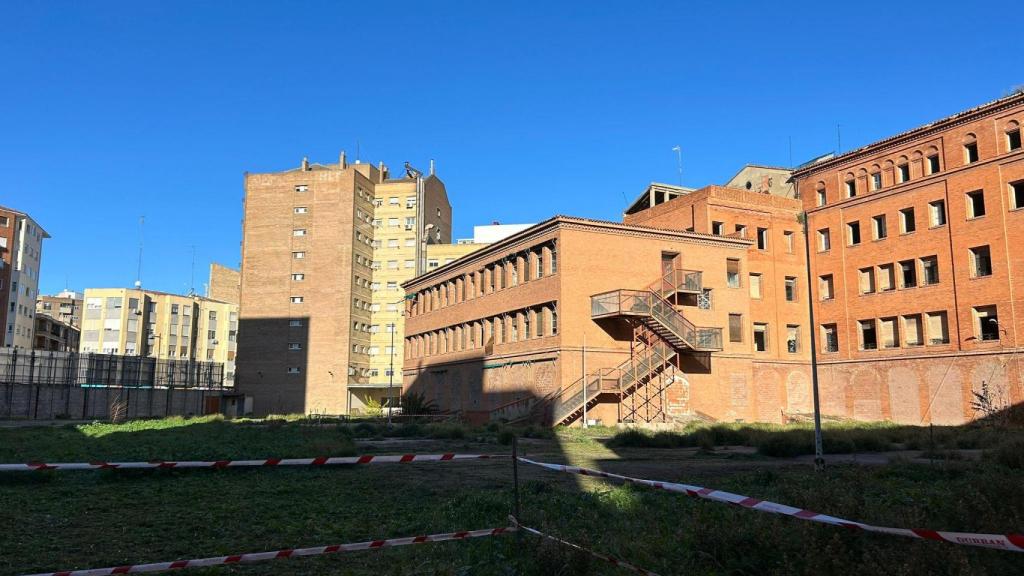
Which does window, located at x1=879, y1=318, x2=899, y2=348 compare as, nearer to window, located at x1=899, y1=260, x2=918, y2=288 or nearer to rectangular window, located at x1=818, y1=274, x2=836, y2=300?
window, located at x1=899, y1=260, x2=918, y2=288

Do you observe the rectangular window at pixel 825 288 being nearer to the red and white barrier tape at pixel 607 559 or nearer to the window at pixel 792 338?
the window at pixel 792 338

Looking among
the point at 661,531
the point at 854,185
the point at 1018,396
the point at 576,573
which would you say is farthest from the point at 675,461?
the point at 854,185

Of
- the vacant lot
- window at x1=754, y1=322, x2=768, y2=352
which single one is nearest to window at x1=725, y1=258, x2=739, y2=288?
window at x1=754, y1=322, x2=768, y2=352

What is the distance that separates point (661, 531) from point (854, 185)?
44163mm

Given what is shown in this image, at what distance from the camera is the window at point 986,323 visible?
38.3 metres

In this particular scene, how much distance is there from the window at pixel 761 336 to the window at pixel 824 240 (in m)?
6.71

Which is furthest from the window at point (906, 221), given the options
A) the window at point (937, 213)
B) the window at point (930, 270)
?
the window at point (930, 270)

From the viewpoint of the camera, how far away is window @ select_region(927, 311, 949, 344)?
40594 millimetres

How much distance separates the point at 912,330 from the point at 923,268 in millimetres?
3581

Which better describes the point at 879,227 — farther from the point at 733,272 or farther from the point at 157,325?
the point at 157,325

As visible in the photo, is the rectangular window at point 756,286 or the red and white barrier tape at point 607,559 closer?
the red and white barrier tape at point 607,559

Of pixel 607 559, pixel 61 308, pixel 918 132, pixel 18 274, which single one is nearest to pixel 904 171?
pixel 918 132

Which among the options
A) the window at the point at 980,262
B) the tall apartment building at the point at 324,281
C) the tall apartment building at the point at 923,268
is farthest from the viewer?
the tall apartment building at the point at 324,281

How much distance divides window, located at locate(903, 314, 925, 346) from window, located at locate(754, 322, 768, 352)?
7.73 meters
